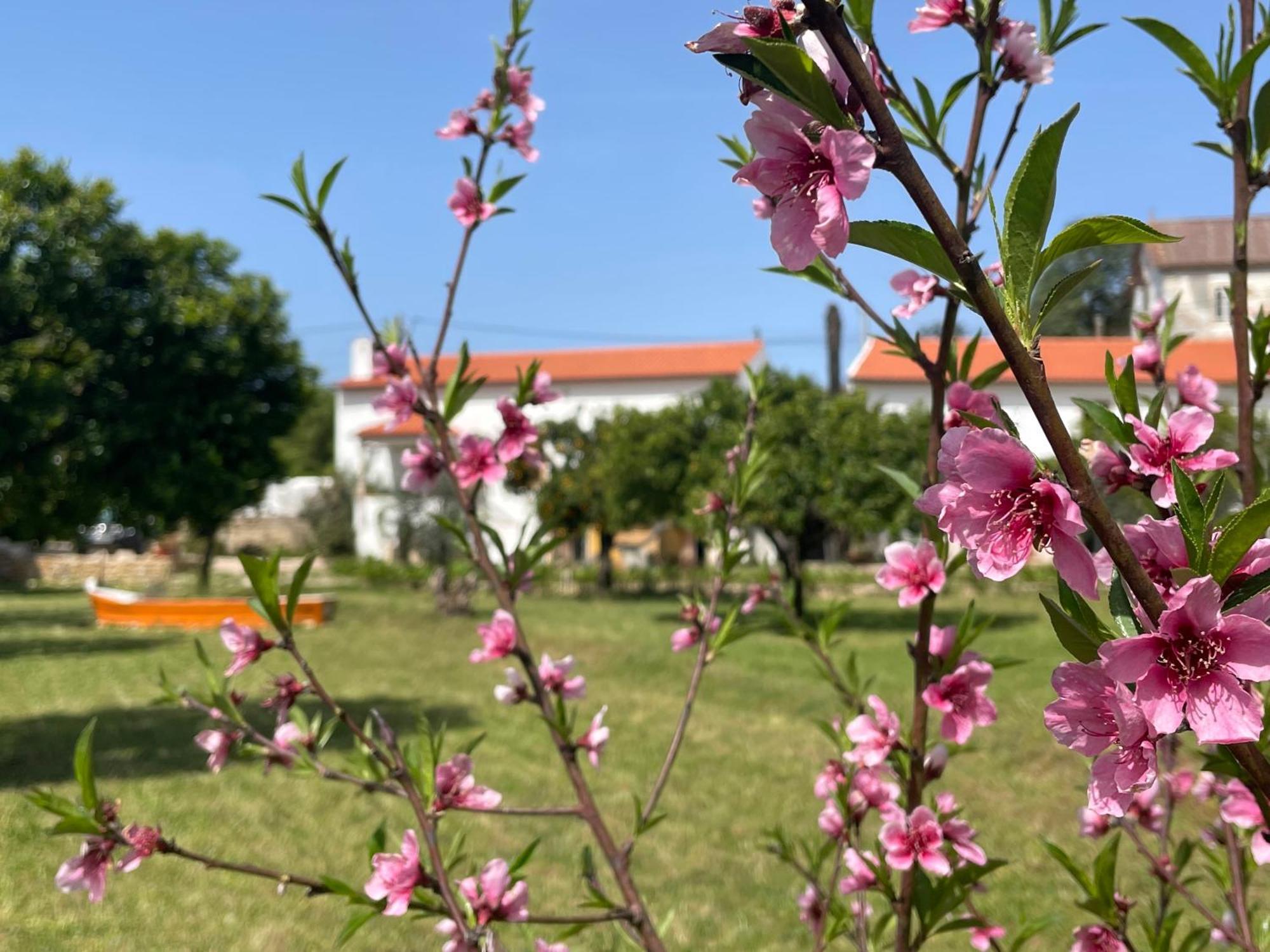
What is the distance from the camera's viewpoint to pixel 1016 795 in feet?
21.4

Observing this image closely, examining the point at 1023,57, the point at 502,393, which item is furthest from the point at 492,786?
the point at 502,393

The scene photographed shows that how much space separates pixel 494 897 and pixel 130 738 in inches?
281

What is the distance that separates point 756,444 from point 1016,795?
5.23 metres

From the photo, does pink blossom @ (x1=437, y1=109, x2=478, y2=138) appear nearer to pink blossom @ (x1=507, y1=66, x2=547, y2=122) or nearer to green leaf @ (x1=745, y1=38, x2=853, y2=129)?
pink blossom @ (x1=507, y1=66, x2=547, y2=122)

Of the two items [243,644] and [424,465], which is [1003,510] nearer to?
[243,644]

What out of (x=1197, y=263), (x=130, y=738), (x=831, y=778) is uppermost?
(x=1197, y=263)

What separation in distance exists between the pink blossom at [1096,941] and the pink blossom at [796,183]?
1141 millimetres

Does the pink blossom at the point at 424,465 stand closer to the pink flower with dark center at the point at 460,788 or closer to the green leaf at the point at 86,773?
the pink flower with dark center at the point at 460,788

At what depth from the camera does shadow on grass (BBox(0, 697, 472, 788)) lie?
20.6 feet

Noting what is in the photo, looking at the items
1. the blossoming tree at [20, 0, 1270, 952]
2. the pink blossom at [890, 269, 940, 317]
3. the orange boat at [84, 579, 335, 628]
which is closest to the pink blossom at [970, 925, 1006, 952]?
the blossoming tree at [20, 0, 1270, 952]

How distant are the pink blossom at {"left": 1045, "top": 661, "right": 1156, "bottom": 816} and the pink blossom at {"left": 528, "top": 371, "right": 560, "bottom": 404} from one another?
143 cm

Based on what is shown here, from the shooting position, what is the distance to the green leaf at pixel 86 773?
4.23ft

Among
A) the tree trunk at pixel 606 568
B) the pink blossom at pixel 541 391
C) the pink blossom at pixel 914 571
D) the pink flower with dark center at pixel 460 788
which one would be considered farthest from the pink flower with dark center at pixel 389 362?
the tree trunk at pixel 606 568

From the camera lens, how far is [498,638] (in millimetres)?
1798
